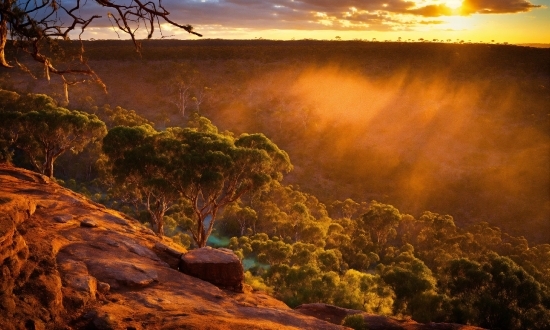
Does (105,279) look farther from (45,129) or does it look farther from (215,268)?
(45,129)

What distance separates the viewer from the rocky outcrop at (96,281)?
7.27 metres

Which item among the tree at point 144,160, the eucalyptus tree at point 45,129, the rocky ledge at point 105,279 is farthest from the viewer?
the eucalyptus tree at point 45,129

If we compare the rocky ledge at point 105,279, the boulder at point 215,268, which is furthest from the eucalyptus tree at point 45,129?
the boulder at point 215,268

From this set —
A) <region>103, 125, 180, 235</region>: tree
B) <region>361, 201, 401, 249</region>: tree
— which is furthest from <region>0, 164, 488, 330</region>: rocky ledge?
<region>361, 201, 401, 249</region>: tree

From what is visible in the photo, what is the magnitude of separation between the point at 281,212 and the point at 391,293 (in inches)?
824

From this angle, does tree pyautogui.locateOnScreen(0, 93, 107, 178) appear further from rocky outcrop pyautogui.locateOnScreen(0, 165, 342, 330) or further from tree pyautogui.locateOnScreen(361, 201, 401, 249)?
tree pyautogui.locateOnScreen(361, 201, 401, 249)

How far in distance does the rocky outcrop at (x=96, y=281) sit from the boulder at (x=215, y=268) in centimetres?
6

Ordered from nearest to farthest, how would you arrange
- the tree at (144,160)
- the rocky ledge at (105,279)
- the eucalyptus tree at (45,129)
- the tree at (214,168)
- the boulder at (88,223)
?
the rocky ledge at (105,279), the boulder at (88,223), the tree at (214,168), the tree at (144,160), the eucalyptus tree at (45,129)

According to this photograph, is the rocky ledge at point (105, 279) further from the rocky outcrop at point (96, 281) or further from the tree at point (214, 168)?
the tree at point (214, 168)

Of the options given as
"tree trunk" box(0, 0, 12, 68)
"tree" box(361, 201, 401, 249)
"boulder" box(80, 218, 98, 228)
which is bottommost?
"tree" box(361, 201, 401, 249)

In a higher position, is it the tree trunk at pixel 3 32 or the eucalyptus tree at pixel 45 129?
the tree trunk at pixel 3 32

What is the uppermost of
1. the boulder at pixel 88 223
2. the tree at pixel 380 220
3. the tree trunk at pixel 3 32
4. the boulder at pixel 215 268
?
the tree trunk at pixel 3 32

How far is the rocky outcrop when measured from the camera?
23.8 feet

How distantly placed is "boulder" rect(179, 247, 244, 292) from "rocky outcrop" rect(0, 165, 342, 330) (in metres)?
0.06
